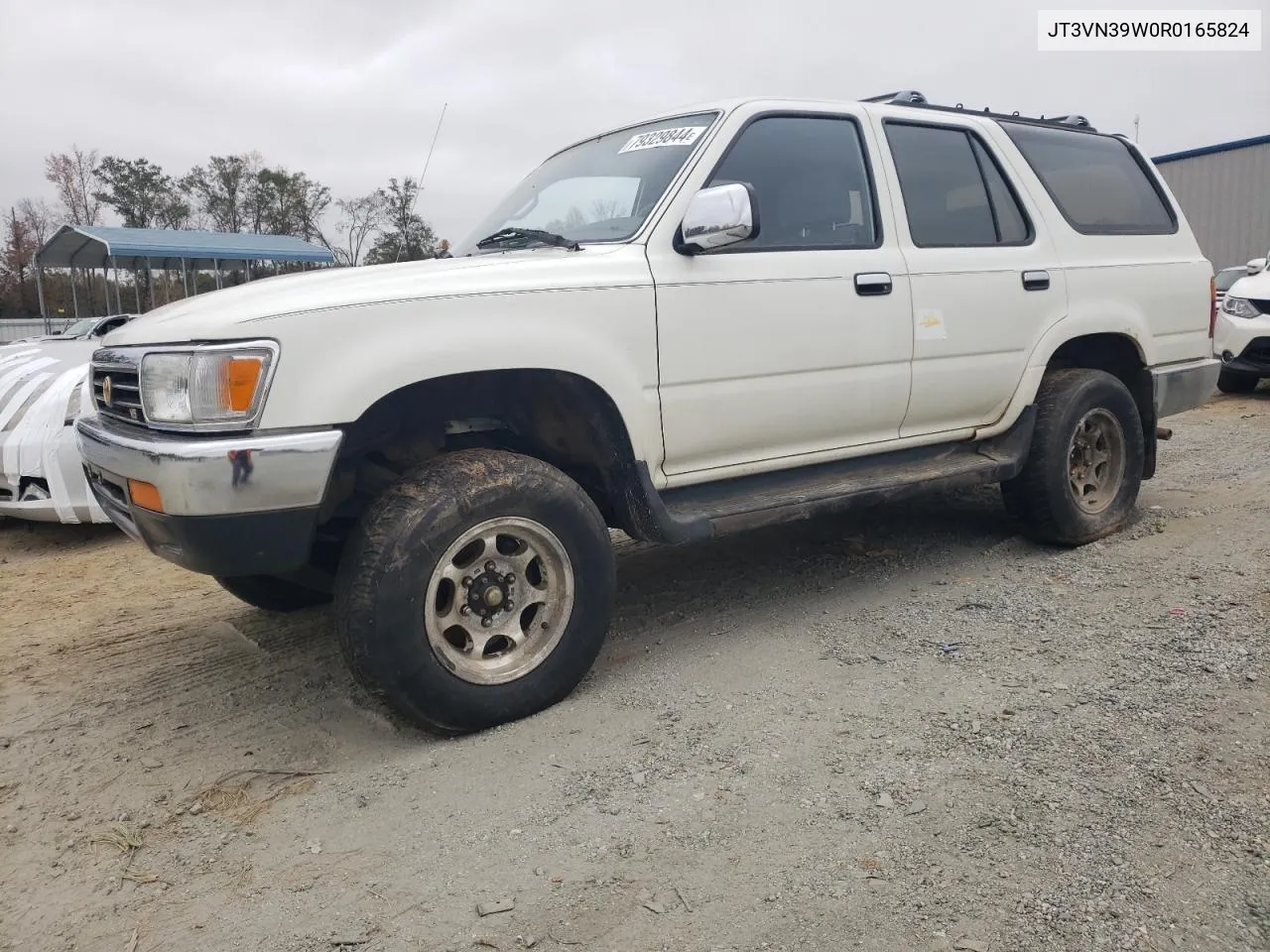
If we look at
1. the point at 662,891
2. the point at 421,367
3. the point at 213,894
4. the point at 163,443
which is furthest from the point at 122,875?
the point at 421,367

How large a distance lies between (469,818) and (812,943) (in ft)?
3.18

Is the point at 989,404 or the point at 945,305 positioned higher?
the point at 945,305

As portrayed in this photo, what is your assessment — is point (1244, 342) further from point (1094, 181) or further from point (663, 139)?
point (663, 139)

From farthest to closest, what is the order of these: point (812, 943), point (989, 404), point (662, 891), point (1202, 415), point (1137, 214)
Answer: point (1202, 415) < point (1137, 214) < point (989, 404) < point (662, 891) < point (812, 943)

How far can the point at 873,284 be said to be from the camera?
3842mm

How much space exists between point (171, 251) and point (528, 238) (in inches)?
554

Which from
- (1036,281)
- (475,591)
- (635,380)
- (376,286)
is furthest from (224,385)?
(1036,281)

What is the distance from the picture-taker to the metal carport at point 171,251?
51.5 ft

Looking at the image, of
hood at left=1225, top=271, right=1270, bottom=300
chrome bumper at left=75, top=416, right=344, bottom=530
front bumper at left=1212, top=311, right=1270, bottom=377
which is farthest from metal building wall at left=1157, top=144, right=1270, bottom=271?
chrome bumper at left=75, top=416, right=344, bottom=530

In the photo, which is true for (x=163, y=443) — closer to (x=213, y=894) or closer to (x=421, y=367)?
(x=421, y=367)

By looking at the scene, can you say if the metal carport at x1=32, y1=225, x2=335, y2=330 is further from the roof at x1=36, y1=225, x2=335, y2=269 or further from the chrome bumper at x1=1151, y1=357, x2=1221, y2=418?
the chrome bumper at x1=1151, y1=357, x2=1221, y2=418

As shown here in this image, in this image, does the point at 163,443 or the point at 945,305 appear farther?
the point at 945,305

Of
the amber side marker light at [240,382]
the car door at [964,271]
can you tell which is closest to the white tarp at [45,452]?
the amber side marker light at [240,382]

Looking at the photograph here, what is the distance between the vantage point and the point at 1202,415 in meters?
9.70
